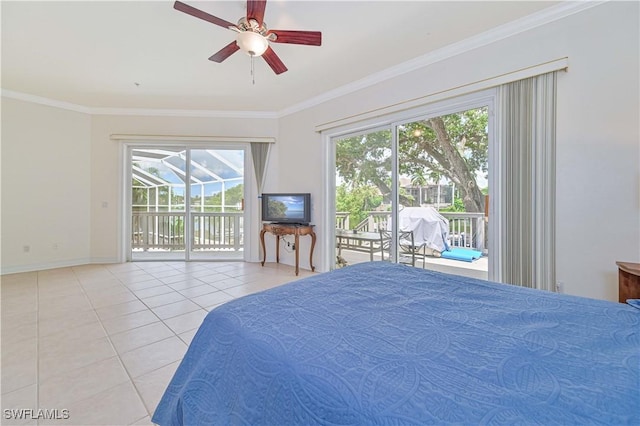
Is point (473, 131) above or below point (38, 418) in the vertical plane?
above

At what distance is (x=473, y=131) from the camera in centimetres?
296

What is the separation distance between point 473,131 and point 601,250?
4.94ft

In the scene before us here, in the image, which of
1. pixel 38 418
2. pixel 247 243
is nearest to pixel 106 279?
pixel 247 243

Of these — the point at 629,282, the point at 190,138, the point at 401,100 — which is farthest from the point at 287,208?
the point at 629,282

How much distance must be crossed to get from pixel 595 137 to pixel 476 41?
137 centimetres

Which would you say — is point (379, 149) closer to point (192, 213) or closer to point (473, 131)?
point (473, 131)

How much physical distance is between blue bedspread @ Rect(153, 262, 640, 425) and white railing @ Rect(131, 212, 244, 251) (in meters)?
4.66

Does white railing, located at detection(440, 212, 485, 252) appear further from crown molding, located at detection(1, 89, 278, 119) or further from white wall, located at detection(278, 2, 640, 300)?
crown molding, located at detection(1, 89, 278, 119)

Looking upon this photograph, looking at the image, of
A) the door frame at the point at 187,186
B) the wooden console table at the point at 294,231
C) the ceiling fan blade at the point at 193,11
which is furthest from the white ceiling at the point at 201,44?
the wooden console table at the point at 294,231

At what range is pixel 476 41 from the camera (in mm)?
2738

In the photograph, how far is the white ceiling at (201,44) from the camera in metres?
2.34

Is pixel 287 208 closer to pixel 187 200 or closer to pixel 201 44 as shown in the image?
pixel 187 200

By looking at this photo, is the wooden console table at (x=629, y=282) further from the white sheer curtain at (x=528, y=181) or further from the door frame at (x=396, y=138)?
the door frame at (x=396, y=138)

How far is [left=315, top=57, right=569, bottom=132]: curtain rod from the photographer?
7.68ft
